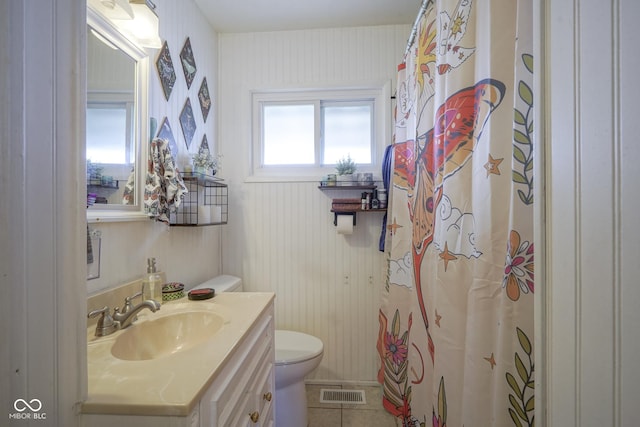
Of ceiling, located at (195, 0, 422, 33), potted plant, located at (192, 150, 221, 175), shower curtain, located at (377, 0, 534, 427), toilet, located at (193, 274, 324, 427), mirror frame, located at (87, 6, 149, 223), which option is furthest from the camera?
ceiling, located at (195, 0, 422, 33)

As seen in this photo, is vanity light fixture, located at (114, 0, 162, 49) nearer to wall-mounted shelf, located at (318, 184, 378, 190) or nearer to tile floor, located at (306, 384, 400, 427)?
wall-mounted shelf, located at (318, 184, 378, 190)

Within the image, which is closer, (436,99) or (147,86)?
(436,99)

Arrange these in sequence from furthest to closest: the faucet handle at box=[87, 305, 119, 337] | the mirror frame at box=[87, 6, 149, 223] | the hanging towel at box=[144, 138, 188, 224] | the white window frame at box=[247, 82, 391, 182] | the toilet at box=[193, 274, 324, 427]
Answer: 1. the white window frame at box=[247, 82, 391, 182]
2. the toilet at box=[193, 274, 324, 427]
3. the hanging towel at box=[144, 138, 188, 224]
4. the mirror frame at box=[87, 6, 149, 223]
5. the faucet handle at box=[87, 305, 119, 337]

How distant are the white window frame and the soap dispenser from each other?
933 mm

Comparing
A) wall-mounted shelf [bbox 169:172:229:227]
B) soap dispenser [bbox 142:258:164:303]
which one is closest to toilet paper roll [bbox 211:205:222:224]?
wall-mounted shelf [bbox 169:172:229:227]

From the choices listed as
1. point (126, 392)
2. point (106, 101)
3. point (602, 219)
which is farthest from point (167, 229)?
point (602, 219)

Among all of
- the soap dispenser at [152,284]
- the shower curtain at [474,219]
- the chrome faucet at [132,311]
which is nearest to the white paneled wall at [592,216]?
the shower curtain at [474,219]

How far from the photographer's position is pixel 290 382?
4.47ft

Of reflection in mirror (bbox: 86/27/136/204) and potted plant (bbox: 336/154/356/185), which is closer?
reflection in mirror (bbox: 86/27/136/204)

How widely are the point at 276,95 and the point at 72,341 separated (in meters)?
1.86

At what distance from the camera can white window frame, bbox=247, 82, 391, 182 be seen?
73.4 inches

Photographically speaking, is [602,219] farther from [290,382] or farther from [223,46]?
[223,46]

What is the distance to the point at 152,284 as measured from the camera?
1.08 meters

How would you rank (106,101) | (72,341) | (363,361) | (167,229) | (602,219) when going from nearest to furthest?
(602,219)
(72,341)
(106,101)
(167,229)
(363,361)
